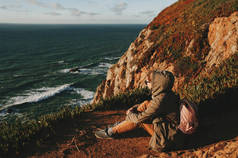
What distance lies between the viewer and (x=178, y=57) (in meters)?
13.1

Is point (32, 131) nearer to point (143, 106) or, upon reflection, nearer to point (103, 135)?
point (103, 135)

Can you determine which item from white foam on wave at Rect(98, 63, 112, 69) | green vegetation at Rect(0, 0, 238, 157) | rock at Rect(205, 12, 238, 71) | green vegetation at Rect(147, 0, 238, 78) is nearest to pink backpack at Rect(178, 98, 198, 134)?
green vegetation at Rect(0, 0, 238, 157)

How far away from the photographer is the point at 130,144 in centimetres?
491

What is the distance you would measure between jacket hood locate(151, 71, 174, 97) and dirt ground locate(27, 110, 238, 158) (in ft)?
4.79

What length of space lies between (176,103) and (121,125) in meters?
1.67

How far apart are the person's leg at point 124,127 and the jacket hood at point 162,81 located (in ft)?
4.20

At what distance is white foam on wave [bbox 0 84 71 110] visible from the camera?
27.8 m

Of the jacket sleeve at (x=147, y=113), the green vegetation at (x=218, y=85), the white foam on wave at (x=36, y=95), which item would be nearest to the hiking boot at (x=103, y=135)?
the jacket sleeve at (x=147, y=113)

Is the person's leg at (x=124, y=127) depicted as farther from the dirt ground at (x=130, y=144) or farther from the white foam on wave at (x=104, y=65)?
the white foam on wave at (x=104, y=65)

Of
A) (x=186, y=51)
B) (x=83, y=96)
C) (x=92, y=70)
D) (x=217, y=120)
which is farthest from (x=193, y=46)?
(x=92, y=70)

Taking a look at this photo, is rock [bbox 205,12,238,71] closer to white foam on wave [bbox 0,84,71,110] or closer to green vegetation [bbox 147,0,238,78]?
green vegetation [bbox 147,0,238,78]

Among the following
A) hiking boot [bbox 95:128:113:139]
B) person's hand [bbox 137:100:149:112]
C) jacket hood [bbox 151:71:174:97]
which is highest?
jacket hood [bbox 151:71:174:97]

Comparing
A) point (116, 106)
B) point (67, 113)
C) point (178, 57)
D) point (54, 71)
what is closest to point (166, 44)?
point (178, 57)

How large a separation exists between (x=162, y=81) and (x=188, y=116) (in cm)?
83
